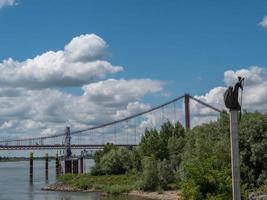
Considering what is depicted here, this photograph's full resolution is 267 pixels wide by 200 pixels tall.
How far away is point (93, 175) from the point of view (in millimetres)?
115750

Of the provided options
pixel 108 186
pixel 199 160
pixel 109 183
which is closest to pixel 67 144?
pixel 109 183

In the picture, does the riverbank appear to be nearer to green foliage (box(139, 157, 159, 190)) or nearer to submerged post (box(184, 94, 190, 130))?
green foliage (box(139, 157, 159, 190))

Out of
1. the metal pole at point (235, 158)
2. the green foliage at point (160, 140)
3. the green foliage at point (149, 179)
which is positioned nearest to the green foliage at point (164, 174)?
the green foliage at point (149, 179)

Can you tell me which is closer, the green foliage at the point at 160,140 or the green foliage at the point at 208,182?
the green foliage at the point at 208,182

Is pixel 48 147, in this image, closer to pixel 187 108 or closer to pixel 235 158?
pixel 187 108

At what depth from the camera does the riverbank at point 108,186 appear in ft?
249

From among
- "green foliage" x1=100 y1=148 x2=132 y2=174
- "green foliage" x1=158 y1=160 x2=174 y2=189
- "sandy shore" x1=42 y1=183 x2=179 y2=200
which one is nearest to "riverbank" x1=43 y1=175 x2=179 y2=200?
"sandy shore" x1=42 y1=183 x2=179 y2=200

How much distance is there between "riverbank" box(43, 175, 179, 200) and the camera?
75.9 m

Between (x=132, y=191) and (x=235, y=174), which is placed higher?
(x=235, y=174)

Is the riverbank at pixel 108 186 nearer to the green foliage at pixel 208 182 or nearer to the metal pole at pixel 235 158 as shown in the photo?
the green foliage at pixel 208 182

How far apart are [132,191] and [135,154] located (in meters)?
21.3

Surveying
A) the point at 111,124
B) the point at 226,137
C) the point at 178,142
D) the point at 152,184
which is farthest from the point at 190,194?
the point at 111,124

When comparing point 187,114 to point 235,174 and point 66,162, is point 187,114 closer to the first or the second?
point 66,162

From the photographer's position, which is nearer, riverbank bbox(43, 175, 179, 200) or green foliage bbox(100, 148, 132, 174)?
riverbank bbox(43, 175, 179, 200)
